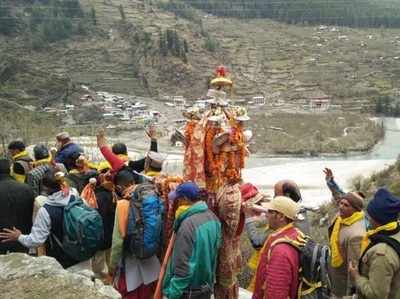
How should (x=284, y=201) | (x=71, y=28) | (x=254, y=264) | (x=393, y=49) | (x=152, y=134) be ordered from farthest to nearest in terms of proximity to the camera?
(x=393, y=49)
(x=71, y=28)
(x=152, y=134)
(x=254, y=264)
(x=284, y=201)

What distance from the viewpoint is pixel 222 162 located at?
393 cm

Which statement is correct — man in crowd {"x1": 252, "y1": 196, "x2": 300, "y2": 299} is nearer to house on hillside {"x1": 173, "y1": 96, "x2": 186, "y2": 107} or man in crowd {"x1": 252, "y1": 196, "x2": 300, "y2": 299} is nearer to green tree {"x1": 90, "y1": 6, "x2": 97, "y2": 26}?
house on hillside {"x1": 173, "y1": 96, "x2": 186, "y2": 107}

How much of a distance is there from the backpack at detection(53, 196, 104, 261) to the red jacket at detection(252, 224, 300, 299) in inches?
54.0

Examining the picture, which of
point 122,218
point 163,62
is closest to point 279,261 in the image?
point 122,218

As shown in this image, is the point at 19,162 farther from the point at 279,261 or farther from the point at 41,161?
the point at 279,261

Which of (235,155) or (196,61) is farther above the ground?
(235,155)

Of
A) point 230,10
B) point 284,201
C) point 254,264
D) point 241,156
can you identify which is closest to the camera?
point 284,201

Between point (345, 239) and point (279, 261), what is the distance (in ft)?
2.20

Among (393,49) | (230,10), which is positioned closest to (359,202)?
(393,49)

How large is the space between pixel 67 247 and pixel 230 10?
383ft

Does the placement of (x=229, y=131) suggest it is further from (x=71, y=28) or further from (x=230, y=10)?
(x=230, y=10)

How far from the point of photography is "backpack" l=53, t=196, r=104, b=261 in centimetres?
365

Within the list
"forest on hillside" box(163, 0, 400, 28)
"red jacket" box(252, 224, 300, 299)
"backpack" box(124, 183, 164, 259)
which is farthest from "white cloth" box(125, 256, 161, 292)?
"forest on hillside" box(163, 0, 400, 28)

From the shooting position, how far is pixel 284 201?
3.00m
